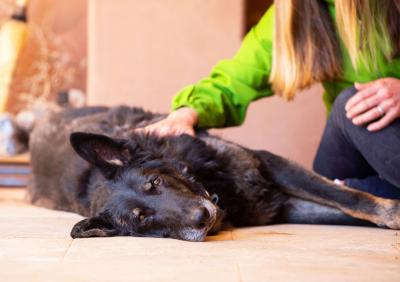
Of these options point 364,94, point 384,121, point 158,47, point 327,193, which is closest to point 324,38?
point 364,94

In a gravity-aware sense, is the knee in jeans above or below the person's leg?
above

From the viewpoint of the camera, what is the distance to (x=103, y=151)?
205cm

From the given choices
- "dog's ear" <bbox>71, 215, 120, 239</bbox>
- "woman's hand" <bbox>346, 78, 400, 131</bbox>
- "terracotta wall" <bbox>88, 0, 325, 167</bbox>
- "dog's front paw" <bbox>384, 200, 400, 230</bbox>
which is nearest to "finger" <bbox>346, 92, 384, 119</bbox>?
"woman's hand" <bbox>346, 78, 400, 131</bbox>

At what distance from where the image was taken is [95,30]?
3.93 m

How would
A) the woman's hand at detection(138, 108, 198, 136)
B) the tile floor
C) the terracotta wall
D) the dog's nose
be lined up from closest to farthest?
the tile floor
the dog's nose
the woman's hand at detection(138, 108, 198, 136)
the terracotta wall

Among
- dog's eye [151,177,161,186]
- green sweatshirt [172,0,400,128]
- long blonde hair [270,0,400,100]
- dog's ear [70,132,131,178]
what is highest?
long blonde hair [270,0,400,100]

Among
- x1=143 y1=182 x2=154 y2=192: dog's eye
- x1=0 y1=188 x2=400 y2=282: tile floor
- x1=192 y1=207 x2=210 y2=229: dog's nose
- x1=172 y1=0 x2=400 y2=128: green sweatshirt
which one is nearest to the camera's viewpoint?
x1=0 y1=188 x2=400 y2=282: tile floor

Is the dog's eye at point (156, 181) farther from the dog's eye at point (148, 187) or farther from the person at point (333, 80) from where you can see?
the person at point (333, 80)

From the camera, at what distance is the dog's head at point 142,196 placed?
6.05ft

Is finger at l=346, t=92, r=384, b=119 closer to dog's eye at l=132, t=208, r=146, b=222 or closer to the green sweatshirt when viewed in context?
the green sweatshirt

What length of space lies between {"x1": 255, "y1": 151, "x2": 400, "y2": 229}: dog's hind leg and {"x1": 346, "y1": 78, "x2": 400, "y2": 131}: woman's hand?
248 millimetres

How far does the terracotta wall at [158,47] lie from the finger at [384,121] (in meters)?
1.87

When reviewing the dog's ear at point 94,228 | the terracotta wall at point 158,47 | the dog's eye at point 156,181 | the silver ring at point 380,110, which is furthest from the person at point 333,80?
the terracotta wall at point 158,47

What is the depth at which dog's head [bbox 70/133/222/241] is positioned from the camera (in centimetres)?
184
